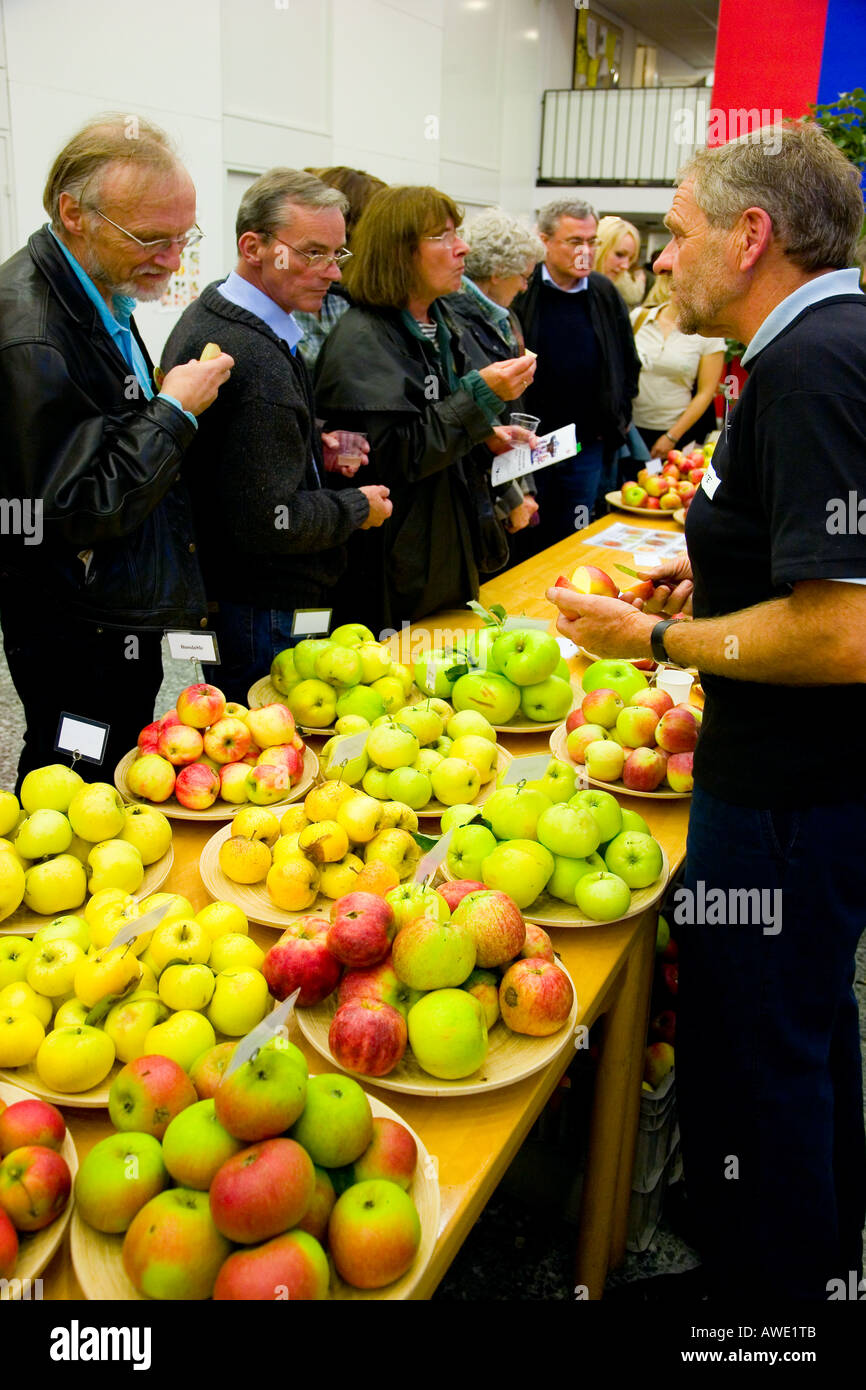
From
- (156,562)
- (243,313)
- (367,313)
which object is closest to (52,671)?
(156,562)

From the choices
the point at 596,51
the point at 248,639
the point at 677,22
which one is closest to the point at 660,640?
the point at 248,639

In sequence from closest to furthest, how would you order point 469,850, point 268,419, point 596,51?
1. point 469,850
2. point 268,419
3. point 596,51

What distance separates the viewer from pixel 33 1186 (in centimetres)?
90

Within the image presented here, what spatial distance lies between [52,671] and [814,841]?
62.8 inches

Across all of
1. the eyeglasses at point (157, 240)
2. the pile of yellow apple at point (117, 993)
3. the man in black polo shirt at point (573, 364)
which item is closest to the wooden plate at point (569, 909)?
the pile of yellow apple at point (117, 993)

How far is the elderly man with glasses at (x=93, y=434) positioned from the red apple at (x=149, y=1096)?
0.99 meters

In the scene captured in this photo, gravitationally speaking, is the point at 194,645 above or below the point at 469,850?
above

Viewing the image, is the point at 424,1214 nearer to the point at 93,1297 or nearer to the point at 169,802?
the point at 93,1297

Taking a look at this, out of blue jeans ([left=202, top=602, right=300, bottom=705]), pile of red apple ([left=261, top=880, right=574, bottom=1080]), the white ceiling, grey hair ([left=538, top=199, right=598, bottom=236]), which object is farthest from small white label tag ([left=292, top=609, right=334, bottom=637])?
the white ceiling

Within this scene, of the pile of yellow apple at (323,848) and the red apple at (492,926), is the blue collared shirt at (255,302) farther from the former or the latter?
the red apple at (492,926)

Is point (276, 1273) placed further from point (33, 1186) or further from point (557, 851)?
point (557, 851)

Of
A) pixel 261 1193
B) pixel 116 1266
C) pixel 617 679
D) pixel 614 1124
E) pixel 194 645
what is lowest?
pixel 614 1124

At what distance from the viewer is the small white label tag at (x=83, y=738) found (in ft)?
4.94

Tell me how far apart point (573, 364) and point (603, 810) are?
3.45 metres
